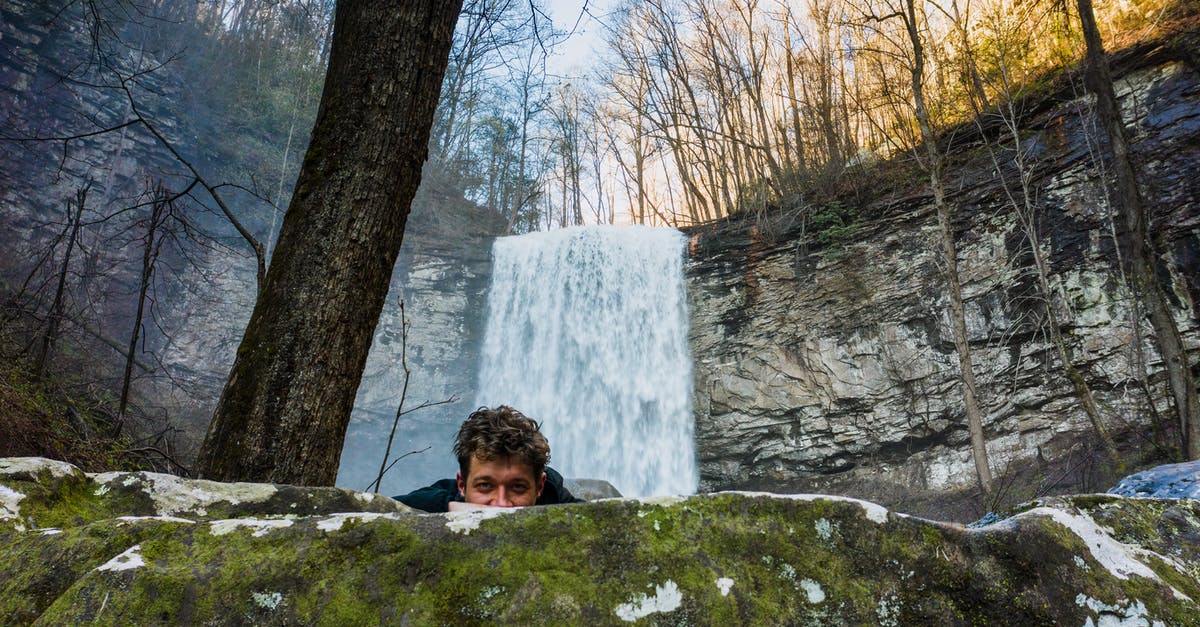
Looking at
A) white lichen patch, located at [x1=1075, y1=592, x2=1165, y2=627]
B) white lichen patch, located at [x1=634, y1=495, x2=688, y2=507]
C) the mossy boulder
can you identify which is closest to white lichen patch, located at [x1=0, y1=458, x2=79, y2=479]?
the mossy boulder

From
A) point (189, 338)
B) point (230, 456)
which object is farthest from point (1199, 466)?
point (189, 338)

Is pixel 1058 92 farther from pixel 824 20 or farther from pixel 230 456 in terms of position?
pixel 230 456

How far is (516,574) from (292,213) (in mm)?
2142

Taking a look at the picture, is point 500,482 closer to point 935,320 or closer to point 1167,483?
point 1167,483

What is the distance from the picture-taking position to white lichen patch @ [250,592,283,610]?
0.95m

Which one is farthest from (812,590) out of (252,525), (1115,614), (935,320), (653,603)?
(935,320)

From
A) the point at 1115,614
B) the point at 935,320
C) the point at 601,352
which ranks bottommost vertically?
the point at 1115,614

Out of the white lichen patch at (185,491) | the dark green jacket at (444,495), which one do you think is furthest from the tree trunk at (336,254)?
the white lichen patch at (185,491)

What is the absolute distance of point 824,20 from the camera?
13.9m

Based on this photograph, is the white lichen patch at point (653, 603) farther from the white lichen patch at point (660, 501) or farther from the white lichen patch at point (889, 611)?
the white lichen patch at point (889, 611)

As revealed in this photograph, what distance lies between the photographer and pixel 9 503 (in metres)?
1.32

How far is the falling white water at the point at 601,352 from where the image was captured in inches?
617

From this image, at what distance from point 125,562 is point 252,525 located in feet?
0.59

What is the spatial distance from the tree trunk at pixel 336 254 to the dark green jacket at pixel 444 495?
0.48 meters
